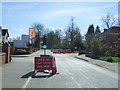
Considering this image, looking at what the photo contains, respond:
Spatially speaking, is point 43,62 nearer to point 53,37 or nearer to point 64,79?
point 64,79

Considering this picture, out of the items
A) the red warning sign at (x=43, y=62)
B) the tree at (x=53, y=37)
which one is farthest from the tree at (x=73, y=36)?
the red warning sign at (x=43, y=62)

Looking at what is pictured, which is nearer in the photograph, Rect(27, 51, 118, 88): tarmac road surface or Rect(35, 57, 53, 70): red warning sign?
Rect(27, 51, 118, 88): tarmac road surface

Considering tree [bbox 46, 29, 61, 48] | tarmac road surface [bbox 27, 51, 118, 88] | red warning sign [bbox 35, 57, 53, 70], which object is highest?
tree [bbox 46, 29, 61, 48]

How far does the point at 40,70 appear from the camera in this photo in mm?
16609

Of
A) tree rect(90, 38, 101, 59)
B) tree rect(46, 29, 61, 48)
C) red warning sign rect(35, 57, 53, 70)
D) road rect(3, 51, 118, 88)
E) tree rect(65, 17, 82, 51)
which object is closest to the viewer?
road rect(3, 51, 118, 88)

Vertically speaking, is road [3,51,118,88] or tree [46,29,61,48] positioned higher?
tree [46,29,61,48]

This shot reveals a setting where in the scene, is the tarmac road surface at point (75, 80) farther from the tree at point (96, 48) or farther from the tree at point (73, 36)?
the tree at point (73, 36)

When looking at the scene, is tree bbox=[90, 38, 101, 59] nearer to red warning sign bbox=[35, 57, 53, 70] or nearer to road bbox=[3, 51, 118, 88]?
road bbox=[3, 51, 118, 88]

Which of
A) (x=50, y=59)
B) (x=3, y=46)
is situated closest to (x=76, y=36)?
(x=3, y=46)

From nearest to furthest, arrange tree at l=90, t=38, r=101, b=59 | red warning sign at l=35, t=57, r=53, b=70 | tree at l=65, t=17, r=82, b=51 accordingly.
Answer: red warning sign at l=35, t=57, r=53, b=70, tree at l=90, t=38, r=101, b=59, tree at l=65, t=17, r=82, b=51

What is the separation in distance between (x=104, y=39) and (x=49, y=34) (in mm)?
49909

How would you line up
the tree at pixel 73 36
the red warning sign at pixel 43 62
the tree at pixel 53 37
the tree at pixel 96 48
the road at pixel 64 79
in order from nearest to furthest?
1. the road at pixel 64 79
2. the red warning sign at pixel 43 62
3. the tree at pixel 96 48
4. the tree at pixel 73 36
5. the tree at pixel 53 37

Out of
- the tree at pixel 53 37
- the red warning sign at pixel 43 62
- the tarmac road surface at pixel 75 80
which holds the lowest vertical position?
the tarmac road surface at pixel 75 80

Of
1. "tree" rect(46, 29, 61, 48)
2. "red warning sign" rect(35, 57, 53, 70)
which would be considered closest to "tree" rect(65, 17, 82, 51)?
"tree" rect(46, 29, 61, 48)
